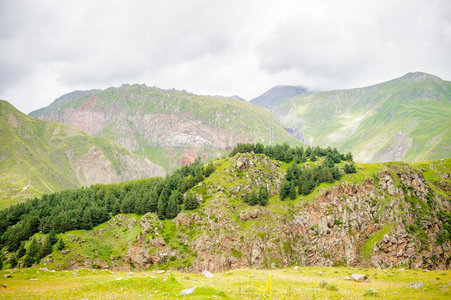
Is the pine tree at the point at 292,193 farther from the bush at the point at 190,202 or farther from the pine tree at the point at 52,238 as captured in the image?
the pine tree at the point at 52,238

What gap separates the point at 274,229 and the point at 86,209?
75947 mm

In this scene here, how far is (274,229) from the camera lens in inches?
3698

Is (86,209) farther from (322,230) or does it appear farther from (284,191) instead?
(322,230)

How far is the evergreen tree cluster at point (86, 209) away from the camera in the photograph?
285 ft

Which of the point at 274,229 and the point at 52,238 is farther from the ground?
the point at 52,238

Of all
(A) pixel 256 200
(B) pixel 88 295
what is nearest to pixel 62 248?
(B) pixel 88 295

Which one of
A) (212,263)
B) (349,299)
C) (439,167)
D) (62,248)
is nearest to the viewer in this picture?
(349,299)

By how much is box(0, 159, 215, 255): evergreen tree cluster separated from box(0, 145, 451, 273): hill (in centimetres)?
76

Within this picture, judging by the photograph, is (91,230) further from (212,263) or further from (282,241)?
(282,241)

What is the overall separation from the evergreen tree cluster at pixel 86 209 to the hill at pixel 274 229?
76 centimetres

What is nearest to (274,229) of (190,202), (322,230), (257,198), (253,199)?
(257,198)

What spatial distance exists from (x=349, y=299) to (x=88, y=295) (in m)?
26.9

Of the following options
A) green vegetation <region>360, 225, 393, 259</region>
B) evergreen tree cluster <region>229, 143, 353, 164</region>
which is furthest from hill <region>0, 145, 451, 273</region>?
evergreen tree cluster <region>229, 143, 353, 164</region>

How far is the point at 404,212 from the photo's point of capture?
93.4m
